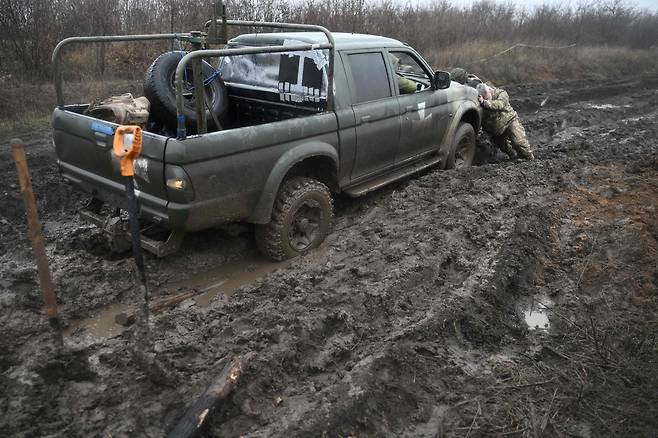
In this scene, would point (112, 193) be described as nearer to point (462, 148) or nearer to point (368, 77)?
point (368, 77)

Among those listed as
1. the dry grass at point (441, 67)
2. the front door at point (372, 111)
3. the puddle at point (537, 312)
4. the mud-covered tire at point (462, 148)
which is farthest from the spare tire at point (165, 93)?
the dry grass at point (441, 67)

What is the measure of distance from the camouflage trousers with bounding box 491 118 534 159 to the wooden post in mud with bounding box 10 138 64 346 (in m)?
6.43

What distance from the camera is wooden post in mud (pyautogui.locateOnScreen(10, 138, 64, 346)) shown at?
2934mm

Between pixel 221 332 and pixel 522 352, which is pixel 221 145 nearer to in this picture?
pixel 221 332

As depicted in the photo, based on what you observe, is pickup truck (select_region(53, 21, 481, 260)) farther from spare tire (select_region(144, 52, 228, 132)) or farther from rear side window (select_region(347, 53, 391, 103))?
spare tire (select_region(144, 52, 228, 132))

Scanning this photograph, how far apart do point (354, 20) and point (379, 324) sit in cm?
1360

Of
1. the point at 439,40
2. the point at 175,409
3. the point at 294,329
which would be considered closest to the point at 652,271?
the point at 294,329

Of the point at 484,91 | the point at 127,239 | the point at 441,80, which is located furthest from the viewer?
the point at 484,91

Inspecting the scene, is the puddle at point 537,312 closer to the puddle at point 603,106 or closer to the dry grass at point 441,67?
the dry grass at point 441,67

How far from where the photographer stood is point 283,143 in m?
4.40

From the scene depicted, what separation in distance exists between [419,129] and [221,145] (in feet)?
9.26

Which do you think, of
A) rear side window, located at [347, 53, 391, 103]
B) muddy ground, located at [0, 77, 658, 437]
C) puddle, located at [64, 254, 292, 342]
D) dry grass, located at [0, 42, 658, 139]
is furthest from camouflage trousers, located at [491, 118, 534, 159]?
dry grass, located at [0, 42, 658, 139]

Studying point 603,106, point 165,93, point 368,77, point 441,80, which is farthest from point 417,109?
point 603,106

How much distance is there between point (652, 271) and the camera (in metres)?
4.60
